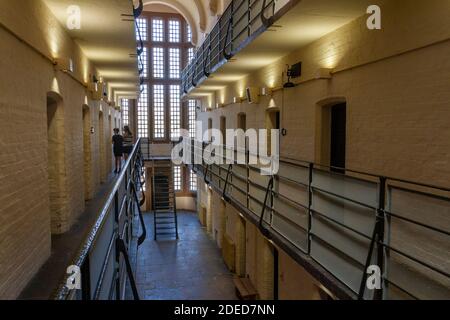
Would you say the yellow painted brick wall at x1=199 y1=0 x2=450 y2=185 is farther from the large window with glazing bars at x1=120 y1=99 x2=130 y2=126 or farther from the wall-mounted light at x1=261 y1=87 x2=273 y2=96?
the large window with glazing bars at x1=120 y1=99 x2=130 y2=126

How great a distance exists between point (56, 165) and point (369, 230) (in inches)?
181

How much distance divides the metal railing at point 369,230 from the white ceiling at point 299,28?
6.60ft

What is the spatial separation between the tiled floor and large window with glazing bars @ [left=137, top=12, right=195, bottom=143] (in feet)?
26.9

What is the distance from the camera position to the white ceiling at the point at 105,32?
202 inches

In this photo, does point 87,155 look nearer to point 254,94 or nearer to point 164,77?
point 254,94

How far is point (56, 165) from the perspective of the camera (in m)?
5.89

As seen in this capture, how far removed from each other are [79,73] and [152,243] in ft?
29.3

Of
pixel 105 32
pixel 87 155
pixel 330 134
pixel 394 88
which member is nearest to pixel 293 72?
pixel 330 134

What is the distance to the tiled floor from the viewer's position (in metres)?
10.2

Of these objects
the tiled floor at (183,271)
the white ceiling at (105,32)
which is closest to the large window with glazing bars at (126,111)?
the tiled floor at (183,271)

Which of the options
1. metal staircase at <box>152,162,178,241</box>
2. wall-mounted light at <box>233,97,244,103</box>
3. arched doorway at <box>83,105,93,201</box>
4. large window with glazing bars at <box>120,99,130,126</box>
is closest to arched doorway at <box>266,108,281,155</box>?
wall-mounted light at <box>233,97,244,103</box>

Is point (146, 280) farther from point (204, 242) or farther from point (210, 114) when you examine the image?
point (210, 114)

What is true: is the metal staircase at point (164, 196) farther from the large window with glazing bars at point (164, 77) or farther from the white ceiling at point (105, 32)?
the white ceiling at point (105, 32)

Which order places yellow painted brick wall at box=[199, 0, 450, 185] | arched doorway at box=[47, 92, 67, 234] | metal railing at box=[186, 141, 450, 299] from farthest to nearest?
arched doorway at box=[47, 92, 67, 234]
yellow painted brick wall at box=[199, 0, 450, 185]
metal railing at box=[186, 141, 450, 299]
